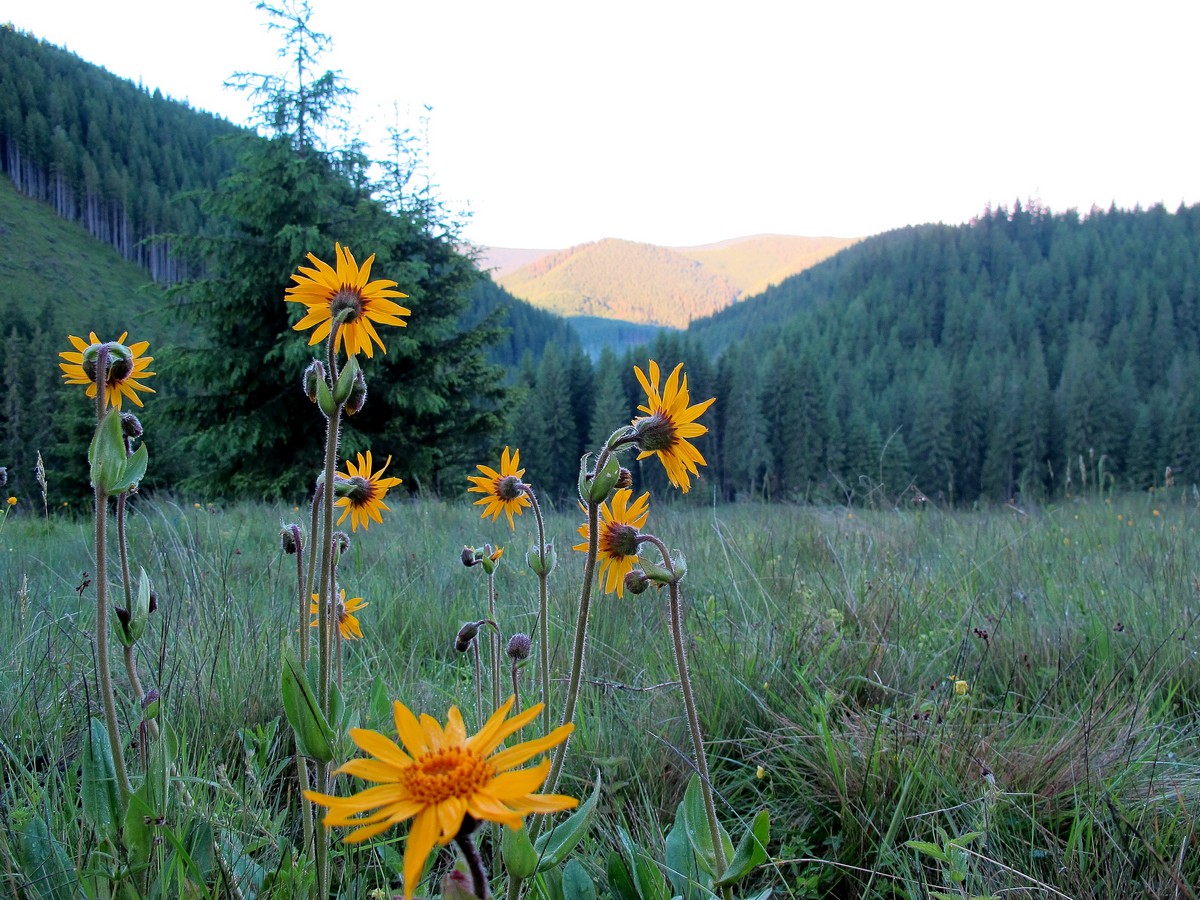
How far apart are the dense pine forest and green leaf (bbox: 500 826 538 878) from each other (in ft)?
13.4

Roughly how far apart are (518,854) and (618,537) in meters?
0.67

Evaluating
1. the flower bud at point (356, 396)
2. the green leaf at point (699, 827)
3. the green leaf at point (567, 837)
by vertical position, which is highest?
the flower bud at point (356, 396)

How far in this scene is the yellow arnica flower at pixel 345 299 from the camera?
132cm

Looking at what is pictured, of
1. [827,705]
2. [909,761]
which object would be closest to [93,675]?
[827,705]

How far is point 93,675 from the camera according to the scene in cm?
206

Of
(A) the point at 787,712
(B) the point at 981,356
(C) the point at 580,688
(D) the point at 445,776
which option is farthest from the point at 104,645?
Answer: (B) the point at 981,356

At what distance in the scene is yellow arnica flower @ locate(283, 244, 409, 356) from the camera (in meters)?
1.32

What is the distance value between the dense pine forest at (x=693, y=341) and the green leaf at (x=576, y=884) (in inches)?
151

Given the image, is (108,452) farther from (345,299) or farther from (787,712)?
(787,712)

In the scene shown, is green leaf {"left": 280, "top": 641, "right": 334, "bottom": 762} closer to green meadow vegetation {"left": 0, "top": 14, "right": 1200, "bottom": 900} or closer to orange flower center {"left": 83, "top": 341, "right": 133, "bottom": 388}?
green meadow vegetation {"left": 0, "top": 14, "right": 1200, "bottom": 900}

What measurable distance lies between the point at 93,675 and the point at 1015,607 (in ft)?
11.1

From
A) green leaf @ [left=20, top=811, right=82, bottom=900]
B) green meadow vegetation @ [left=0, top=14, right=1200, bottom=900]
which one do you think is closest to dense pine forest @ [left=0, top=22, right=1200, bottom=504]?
green meadow vegetation @ [left=0, top=14, right=1200, bottom=900]

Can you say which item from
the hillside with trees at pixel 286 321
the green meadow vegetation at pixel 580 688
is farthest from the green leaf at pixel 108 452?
the hillside with trees at pixel 286 321

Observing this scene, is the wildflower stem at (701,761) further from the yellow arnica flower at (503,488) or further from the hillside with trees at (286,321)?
the hillside with trees at (286,321)
